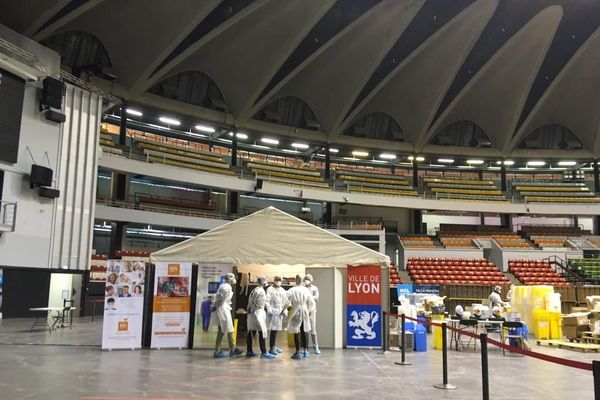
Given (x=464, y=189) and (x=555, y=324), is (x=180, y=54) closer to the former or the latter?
(x=555, y=324)

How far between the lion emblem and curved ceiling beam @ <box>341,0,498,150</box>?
21.0 meters

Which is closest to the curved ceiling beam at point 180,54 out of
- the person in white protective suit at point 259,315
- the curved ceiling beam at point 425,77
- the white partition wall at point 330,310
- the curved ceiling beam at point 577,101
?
the curved ceiling beam at point 425,77

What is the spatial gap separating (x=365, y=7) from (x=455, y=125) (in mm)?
15961

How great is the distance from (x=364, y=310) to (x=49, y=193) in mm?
12514

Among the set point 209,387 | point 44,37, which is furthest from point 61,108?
point 209,387

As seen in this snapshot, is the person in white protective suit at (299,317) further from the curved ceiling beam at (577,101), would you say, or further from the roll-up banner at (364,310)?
the curved ceiling beam at (577,101)

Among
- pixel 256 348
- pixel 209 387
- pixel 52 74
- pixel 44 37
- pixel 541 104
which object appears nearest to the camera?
pixel 209 387

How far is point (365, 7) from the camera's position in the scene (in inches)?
1067

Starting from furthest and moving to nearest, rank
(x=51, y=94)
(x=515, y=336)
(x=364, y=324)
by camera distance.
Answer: (x=51, y=94), (x=364, y=324), (x=515, y=336)

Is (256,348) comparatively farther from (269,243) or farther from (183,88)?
(183,88)

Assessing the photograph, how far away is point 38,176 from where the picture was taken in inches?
709

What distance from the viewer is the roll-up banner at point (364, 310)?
42.3 ft

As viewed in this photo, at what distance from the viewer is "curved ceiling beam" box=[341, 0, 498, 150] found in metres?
28.8

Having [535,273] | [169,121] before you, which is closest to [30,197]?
[169,121]
